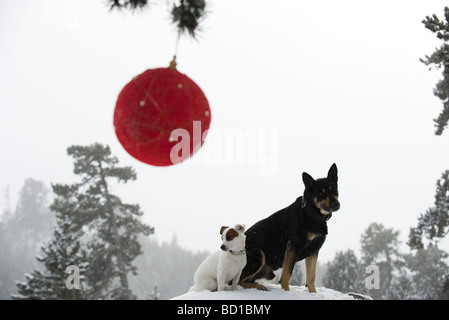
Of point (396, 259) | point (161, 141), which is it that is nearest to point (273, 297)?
point (161, 141)

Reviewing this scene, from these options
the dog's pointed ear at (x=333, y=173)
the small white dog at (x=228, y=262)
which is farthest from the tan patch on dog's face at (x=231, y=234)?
the dog's pointed ear at (x=333, y=173)

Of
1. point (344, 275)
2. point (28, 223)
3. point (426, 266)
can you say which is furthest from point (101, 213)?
point (28, 223)

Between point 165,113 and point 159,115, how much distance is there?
0.04m

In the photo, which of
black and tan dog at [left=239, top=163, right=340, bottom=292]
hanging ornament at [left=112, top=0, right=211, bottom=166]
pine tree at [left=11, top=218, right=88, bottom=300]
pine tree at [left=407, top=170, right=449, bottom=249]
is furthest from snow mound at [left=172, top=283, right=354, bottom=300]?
pine tree at [left=11, top=218, right=88, bottom=300]

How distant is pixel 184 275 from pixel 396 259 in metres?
39.6

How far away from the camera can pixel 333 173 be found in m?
4.65

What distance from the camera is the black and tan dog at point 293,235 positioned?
4582 millimetres

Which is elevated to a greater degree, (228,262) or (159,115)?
(159,115)

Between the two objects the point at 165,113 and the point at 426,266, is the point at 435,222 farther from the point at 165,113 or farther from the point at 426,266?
the point at 426,266

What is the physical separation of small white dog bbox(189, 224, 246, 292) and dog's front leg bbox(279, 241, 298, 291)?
0.59 m

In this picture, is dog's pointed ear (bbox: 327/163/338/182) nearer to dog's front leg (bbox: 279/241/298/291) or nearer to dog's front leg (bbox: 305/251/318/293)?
dog's front leg (bbox: 279/241/298/291)

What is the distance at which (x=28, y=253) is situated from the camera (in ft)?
223

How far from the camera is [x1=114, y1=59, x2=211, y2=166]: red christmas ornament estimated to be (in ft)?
7.61
